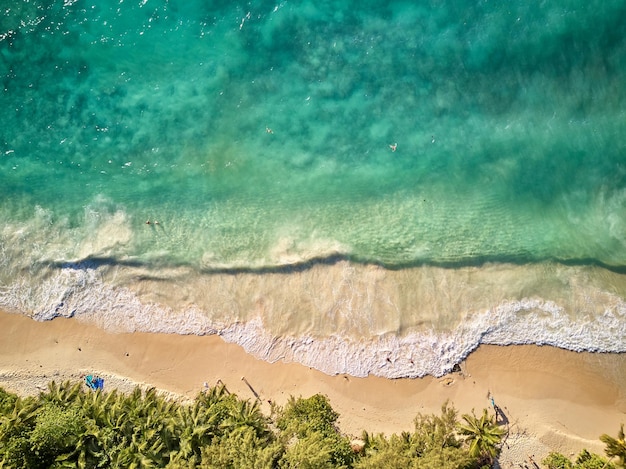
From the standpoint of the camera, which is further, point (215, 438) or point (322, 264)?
point (322, 264)

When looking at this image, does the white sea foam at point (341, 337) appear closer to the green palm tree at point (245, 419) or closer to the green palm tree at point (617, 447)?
the green palm tree at point (245, 419)

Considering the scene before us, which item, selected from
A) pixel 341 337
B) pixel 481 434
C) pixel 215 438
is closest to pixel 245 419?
pixel 215 438

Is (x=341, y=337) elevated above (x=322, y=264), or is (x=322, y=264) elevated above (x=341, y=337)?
(x=322, y=264)

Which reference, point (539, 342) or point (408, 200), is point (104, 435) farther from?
point (539, 342)

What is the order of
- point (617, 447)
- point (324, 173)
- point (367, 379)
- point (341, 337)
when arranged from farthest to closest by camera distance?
point (324, 173)
point (341, 337)
point (367, 379)
point (617, 447)

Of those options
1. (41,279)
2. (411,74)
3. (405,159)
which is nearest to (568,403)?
(405,159)

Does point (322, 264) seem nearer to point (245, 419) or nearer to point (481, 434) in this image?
point (245, 419)

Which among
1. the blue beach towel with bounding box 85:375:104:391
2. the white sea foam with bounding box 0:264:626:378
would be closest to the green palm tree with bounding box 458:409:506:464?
the white sea foam with bounding box 0:264:626:378

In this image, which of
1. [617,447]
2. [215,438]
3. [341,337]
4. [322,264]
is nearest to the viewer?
[215,438]

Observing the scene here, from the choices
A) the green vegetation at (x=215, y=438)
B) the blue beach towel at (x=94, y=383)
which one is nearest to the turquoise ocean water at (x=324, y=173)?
the blue beach towel at (x=94, y=383)
